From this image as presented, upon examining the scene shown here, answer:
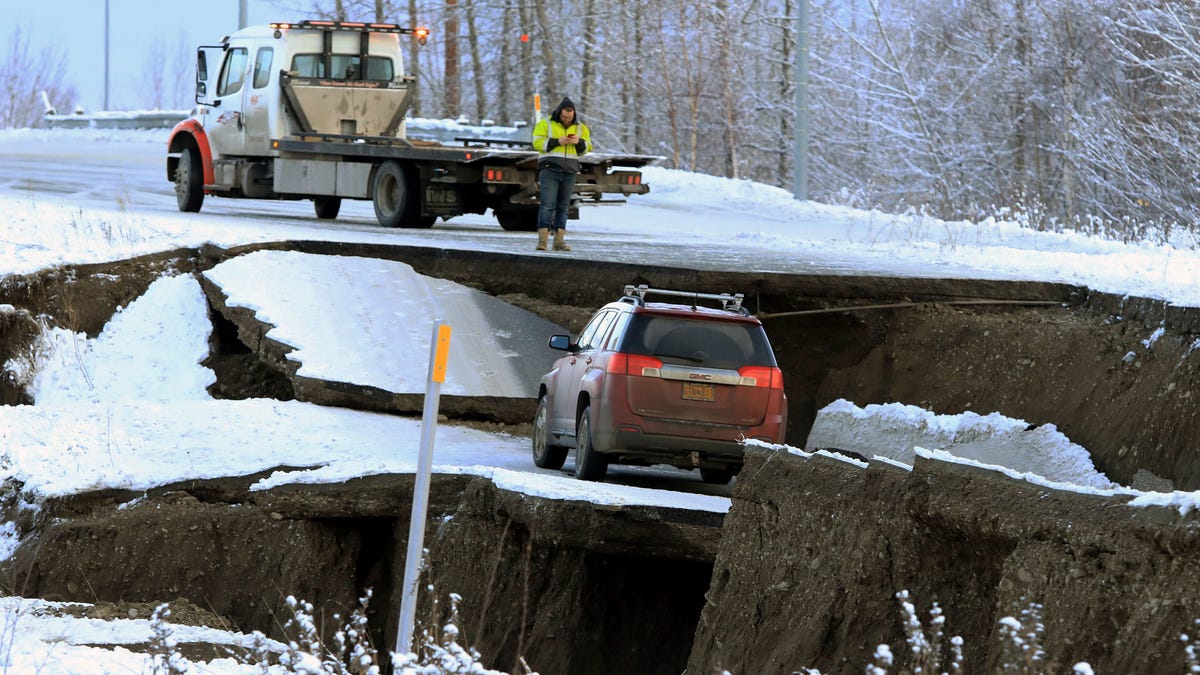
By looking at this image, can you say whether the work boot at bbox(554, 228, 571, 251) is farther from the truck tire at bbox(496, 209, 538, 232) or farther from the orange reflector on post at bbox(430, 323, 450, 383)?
the orange reflector on post at bbox(430, 323, 450, 383)

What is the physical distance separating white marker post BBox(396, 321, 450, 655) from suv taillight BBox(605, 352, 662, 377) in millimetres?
3979

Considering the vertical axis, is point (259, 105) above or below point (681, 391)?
above

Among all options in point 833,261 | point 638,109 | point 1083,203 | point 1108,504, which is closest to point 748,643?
point 1108,504

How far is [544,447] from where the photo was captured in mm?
13000

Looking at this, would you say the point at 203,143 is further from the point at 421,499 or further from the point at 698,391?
the point at 421,499

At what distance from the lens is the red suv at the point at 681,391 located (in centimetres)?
1127

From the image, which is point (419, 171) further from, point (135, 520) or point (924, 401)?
point (135, 520)

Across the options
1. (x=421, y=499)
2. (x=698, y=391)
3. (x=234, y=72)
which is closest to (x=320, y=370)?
(x=698, y=391)

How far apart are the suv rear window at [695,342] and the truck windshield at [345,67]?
44.0ft

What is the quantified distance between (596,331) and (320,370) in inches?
162

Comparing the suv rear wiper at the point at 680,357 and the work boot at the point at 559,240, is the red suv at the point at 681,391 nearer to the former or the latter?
the suv rear wiper at the point at 680,357

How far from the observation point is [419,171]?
22109 millimetres

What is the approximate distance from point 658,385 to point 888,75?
95.1 ft

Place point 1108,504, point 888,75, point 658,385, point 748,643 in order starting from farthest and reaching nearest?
point 888,75
point 658,385
point 748,643
point 1108,504
